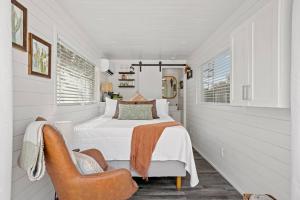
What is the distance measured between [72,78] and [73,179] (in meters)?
2.14

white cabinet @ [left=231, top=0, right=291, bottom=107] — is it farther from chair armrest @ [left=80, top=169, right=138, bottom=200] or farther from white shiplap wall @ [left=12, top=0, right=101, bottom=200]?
white shiplap wall @ [left=12, top=0, right=101, bottom=200]

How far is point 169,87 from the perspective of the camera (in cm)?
727

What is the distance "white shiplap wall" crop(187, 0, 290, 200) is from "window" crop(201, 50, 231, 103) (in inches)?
5.7

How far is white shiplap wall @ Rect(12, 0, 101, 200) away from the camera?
67.6 inches

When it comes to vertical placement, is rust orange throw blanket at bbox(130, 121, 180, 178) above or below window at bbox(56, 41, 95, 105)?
below

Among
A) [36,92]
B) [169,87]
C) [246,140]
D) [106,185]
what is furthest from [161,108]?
[106,185]

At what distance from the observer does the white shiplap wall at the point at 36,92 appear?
5.63 ft

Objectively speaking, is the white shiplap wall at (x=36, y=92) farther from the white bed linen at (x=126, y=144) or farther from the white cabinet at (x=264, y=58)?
the white cabinet at (x=264, y=58)

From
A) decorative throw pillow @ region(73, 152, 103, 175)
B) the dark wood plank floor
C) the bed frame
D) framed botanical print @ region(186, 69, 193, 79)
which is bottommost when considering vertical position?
the dark wood plank floor

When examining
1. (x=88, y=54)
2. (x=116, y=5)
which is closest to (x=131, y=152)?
(x=116, y=5)

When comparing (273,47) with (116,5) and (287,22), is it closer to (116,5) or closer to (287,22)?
(287,22)

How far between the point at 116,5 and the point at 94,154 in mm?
1867

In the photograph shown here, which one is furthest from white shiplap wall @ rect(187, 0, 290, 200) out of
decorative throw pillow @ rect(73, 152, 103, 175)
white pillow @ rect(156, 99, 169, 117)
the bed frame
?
decorative throw pillow @ rect(73, 152, 103, 175)

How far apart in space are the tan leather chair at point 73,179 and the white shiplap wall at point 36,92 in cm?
48
